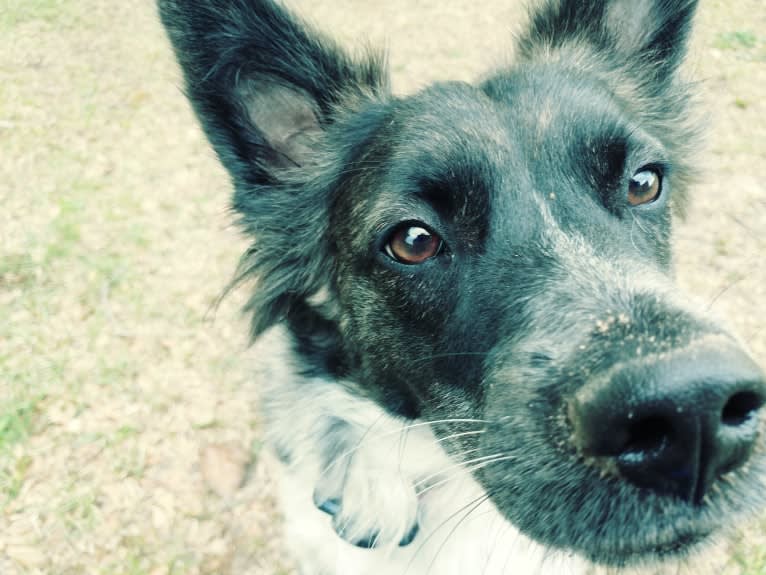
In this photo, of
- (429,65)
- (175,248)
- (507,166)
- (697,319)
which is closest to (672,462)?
(697,319)

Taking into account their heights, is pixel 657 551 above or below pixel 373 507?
above

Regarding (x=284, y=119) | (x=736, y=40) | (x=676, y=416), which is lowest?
(x=284, y=119)

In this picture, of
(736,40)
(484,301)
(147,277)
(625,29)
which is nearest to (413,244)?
(484,301)

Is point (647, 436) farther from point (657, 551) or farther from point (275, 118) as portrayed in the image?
point (275, 118)

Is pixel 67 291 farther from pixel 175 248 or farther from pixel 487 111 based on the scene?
pixel 487 111

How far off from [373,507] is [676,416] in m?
2.15

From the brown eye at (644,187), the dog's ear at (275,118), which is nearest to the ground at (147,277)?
the dog's ear at (275,118)

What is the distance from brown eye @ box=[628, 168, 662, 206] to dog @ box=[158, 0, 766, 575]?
0.06 feet

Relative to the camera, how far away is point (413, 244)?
2.74 metres

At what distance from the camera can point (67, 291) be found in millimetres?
5934

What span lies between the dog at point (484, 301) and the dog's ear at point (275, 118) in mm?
13

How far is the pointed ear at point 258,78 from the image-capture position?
9.86 feet

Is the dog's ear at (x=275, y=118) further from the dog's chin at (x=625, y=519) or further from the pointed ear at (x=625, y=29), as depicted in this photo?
the dog's chin at (x=625, y=519)

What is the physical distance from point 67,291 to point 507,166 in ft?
15.8
